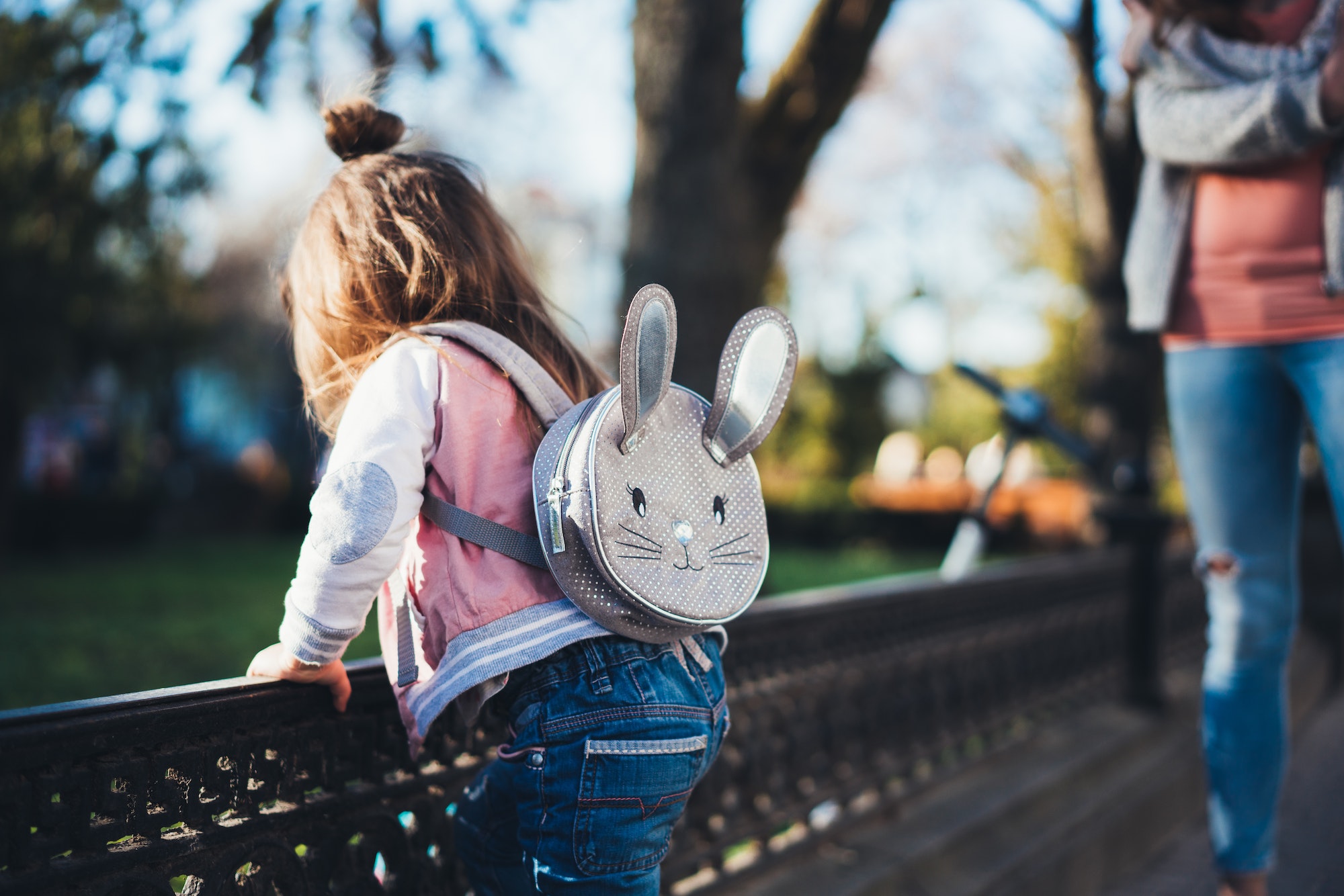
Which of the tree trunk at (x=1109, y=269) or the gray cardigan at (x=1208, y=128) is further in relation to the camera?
the tree trunk at (x=1109, y=269)

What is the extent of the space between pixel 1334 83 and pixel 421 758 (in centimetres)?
198

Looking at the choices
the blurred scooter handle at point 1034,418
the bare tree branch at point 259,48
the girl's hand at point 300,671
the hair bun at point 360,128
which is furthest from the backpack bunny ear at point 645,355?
the bare tree branch at point 259,48

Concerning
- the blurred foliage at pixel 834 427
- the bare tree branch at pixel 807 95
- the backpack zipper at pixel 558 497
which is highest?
the bare tree branch at pixel 807 95

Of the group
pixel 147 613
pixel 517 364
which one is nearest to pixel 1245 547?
pixel 517 364

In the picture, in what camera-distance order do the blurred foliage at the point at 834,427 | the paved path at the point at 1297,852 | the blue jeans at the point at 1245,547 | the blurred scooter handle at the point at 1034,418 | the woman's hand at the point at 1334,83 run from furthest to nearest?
the blurred foliage at the point at 834,427 < the blurred scooter handle at the point at 1034,418 < the paved path at the point at 1297,852 < the blue jeans at the point at 1245,547 < the woman's hand at the point at 1334,83

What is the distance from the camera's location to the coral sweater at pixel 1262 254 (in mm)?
1970

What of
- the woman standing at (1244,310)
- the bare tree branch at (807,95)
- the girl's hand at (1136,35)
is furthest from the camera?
the bare tree branch at (807,95)

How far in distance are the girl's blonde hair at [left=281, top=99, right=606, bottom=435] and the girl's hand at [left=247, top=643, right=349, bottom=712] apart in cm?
44

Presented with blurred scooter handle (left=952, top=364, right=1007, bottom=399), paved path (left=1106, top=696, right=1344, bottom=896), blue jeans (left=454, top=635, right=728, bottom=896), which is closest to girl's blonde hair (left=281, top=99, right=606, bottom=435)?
blue jeans (left=454, top=635, right=728, bottom=896)

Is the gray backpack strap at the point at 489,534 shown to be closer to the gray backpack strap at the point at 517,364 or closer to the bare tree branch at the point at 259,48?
the gray backpack strap at the point at 517,364

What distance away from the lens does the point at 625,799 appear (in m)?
1.44

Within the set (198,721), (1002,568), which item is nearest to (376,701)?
(198,721)

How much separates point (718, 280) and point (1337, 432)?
268cm

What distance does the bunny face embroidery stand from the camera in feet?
4.68
